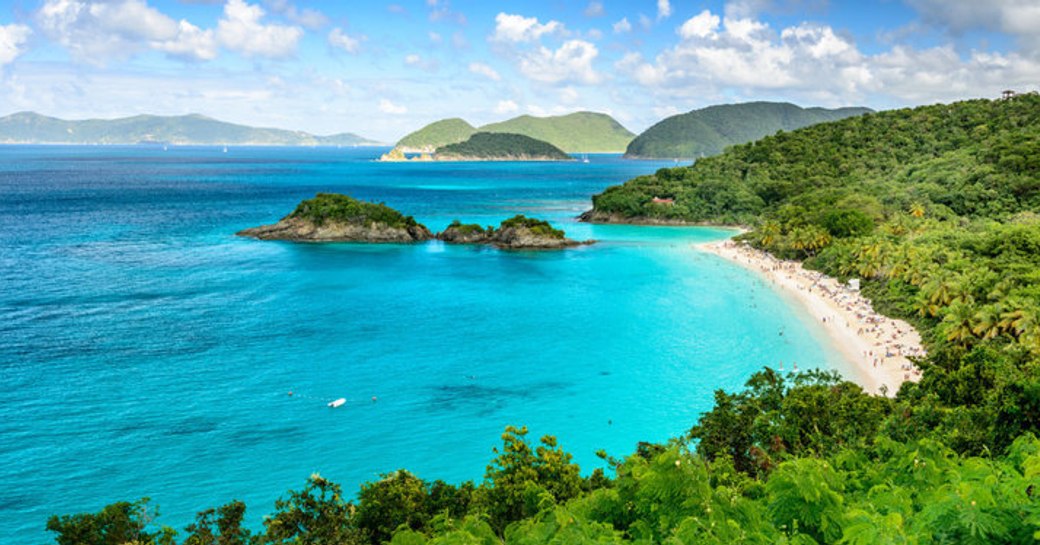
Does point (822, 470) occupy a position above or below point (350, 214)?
above

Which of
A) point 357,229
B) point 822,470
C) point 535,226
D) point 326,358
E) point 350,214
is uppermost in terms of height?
point 822,470

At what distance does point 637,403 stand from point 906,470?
84.4 feet

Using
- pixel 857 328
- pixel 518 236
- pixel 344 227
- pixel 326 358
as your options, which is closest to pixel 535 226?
pixel 518 236

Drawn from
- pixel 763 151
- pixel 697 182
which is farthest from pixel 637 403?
pixel 763 151

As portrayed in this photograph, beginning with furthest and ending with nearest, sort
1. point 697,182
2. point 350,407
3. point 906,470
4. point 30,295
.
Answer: point 697,182
point 30,295
point 350,407
point 906,470

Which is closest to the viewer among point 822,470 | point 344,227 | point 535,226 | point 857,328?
point 822,470

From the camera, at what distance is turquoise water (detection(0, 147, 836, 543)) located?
32094mm

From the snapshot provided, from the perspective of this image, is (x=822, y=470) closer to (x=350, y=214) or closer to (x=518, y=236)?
(x=518, y=236)

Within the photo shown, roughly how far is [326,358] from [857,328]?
44.7 metres

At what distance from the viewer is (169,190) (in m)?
175

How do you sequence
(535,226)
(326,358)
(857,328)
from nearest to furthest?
1. (326,358)
2. (857,328)
3. (535,226)

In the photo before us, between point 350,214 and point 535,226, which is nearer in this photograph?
point 535,226

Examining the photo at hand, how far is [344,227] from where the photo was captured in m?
106

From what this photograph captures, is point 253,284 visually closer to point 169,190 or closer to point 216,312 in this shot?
point 216,312
